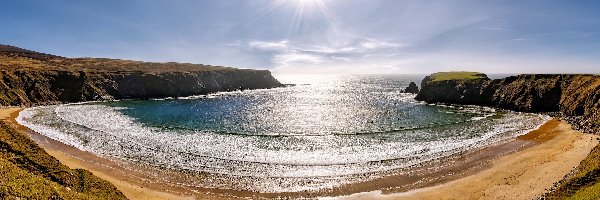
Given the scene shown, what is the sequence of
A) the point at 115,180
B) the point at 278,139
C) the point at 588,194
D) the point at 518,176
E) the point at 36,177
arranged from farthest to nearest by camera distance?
1. the point at 278,139
2. the point at 518,176
3. the point at 115,180
4. the point at 588,194
5. the point at 36,177

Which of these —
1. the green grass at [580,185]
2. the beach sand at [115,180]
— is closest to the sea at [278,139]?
the beach sand at [115,180]

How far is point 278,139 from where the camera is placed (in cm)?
5312

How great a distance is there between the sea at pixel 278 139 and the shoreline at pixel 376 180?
4.54ft

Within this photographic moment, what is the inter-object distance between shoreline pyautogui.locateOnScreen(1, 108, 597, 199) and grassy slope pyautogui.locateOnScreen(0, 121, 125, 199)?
821 cm

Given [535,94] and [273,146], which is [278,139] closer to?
[273,146]

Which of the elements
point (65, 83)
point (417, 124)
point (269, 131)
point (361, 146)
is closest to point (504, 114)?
point (417, 124)

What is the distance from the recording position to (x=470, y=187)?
3316 centimetres

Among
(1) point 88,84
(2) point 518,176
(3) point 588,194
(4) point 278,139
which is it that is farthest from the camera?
(1) point 88,84

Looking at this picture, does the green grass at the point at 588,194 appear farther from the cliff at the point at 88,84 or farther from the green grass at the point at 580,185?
the cliff at the point at 88,84

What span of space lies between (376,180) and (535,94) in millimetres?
71789

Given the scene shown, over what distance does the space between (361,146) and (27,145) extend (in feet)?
117

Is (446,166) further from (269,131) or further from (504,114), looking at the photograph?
(504,114)

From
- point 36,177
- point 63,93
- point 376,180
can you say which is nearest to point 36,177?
point 36,177

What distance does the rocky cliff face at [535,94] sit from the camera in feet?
228
